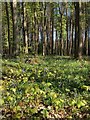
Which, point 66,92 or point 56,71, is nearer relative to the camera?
point 66,92

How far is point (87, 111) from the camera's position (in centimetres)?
750

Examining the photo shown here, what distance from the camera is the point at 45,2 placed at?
3478 cm

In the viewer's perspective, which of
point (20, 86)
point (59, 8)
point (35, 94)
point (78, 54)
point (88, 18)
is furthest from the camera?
point (59, 8)

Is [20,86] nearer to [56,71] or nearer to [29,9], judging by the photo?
[56,71]

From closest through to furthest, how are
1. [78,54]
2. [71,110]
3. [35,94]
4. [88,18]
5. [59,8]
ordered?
1. [71,110]
2. [35,94]
3. [78,54]
4. [88,18]
5. [59,8]

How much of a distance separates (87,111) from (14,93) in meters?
2.07

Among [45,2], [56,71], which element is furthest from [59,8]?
[56,71]

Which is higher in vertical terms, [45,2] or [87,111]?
[45,2]

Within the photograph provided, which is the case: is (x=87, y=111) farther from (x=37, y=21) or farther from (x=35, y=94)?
(x=37, y=21)

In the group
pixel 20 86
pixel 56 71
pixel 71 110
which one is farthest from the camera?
pixel 56 71

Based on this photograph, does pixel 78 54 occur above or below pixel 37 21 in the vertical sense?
below

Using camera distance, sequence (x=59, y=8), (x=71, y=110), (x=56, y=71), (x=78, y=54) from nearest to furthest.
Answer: (x=71, y=110) < (x=56, y=71) < (x=78, y=54) < (x=59, y=8)

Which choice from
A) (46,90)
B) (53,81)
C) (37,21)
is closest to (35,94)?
(46,90)

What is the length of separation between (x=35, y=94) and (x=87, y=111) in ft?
4.97
